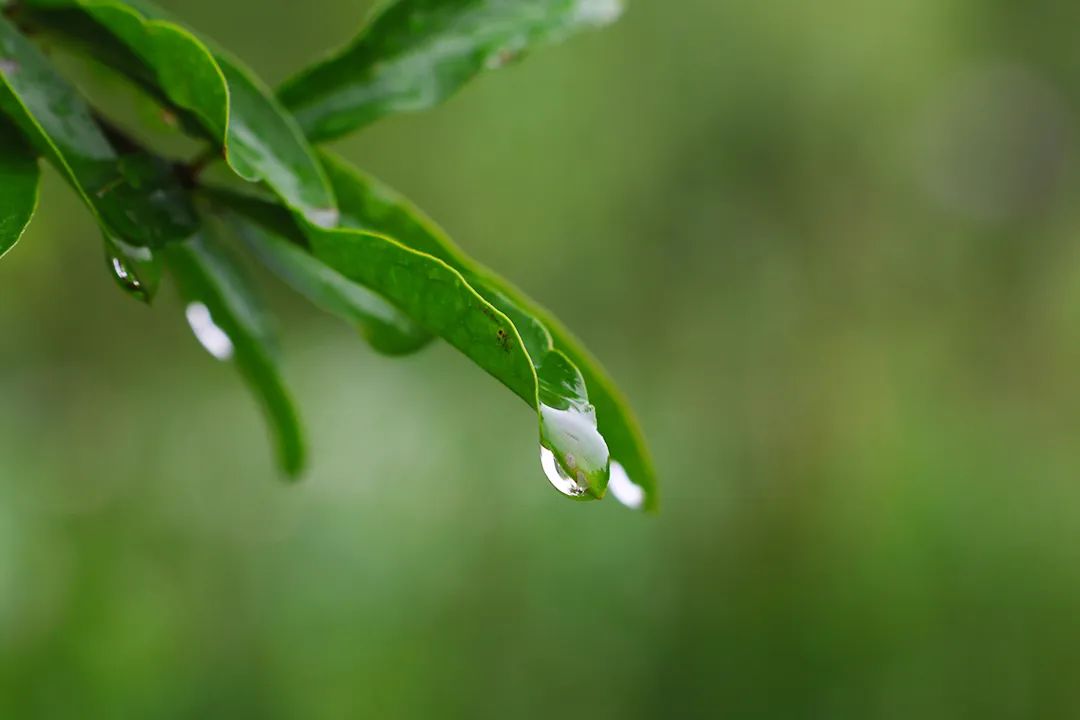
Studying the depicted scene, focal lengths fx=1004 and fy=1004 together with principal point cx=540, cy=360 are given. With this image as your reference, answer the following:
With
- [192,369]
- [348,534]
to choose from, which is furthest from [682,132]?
[348,534]

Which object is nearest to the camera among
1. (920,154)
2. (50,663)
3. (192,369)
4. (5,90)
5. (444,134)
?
(5,90)

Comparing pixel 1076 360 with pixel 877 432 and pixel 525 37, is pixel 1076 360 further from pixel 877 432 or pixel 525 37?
pixel 525 37

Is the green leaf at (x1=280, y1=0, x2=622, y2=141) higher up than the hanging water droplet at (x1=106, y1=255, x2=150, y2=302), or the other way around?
the green leaf at (x1=280, y1=0, x2=622, y2=141)

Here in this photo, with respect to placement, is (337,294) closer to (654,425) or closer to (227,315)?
(227,315)

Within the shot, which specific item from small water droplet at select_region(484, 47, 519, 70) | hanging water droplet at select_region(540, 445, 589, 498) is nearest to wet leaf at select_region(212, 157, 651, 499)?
hanging water droplet at select_region(540, 445, 589, 498)

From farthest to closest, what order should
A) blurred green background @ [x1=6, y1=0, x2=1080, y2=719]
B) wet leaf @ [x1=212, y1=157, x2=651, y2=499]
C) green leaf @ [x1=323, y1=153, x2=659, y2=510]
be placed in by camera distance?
1. blurred green background @ [x1=6, y1=0, x2=1080, y2=719]
2. green leaf @ [x1=323, y1=153, x2=659, y2=510]
3. wet leaf @ [x1=212, y1=157, x2=651, y2=499]

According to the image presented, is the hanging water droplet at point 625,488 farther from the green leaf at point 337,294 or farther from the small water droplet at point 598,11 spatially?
the small water droplet at point 598,11

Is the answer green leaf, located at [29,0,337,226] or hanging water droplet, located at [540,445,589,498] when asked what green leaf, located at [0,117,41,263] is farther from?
hanging water droplet, located at [540,445,589,498]
